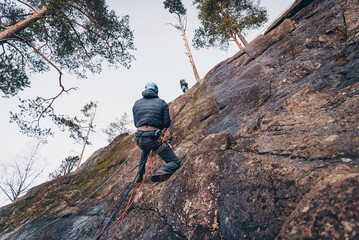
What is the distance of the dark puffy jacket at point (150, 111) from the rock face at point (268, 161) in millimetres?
1084

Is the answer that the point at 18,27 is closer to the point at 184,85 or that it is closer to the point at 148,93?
the point at 148,93

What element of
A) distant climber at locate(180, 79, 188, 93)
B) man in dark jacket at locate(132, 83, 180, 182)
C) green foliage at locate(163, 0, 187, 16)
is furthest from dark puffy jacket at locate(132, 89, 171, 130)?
green foliage at locate(163, 0, 187, 16)

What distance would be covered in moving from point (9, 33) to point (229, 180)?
10901 mm

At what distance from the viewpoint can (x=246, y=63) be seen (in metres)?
6.11

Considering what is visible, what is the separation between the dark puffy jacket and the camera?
3.57 meters

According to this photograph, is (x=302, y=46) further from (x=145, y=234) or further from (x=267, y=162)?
(x=145, y=234)

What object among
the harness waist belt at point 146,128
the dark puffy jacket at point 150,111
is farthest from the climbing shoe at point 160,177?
the dark puffy jacket at point 150,111

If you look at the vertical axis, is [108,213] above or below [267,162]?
above

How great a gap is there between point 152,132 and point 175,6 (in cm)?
1797

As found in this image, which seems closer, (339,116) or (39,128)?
(339,116)

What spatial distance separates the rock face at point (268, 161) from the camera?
145cm

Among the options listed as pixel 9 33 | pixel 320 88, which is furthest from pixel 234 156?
pixel 9 33

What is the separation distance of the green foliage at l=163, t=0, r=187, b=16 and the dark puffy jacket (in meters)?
16.6

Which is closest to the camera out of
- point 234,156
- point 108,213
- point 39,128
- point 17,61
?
point 234,156
